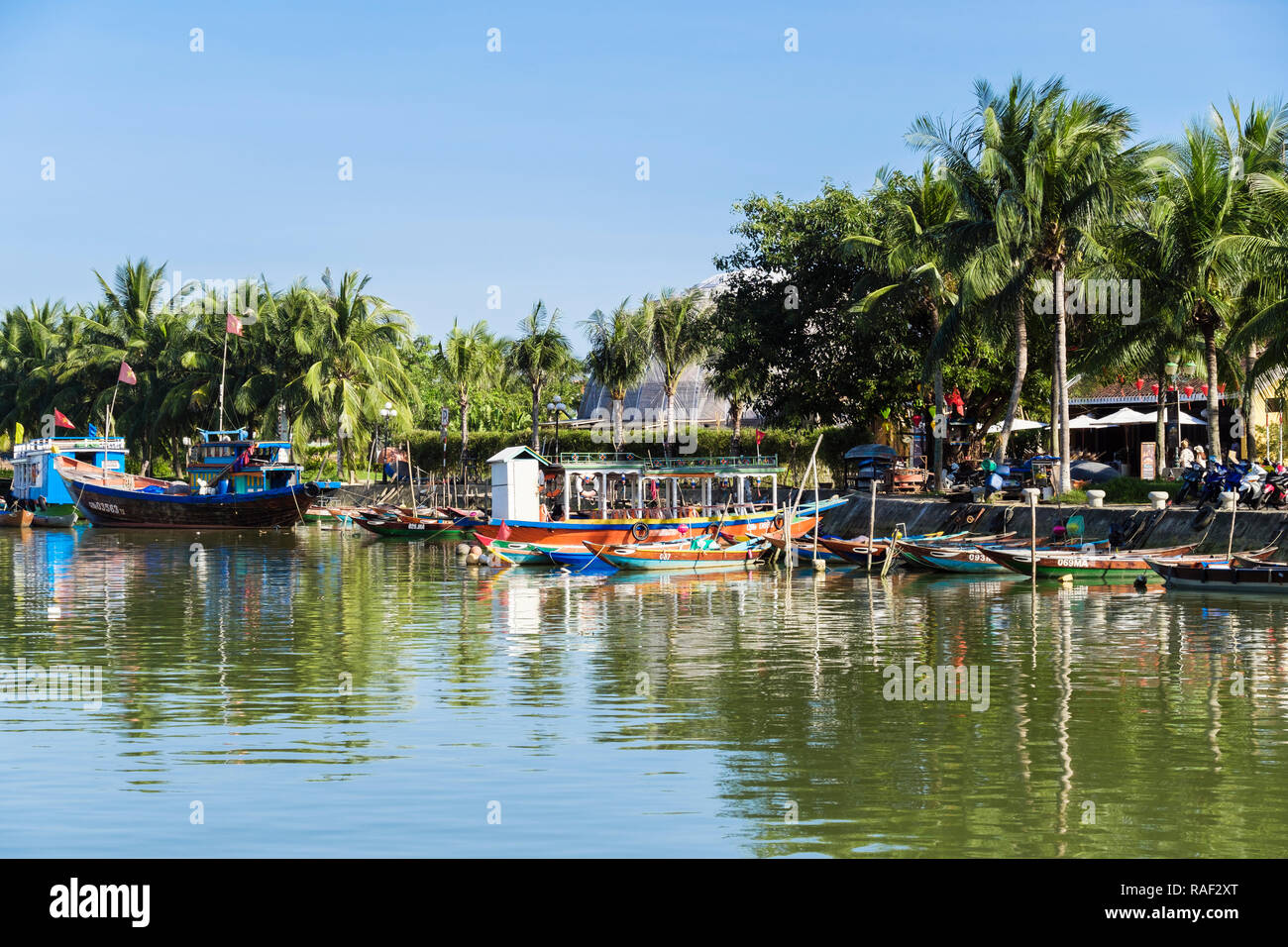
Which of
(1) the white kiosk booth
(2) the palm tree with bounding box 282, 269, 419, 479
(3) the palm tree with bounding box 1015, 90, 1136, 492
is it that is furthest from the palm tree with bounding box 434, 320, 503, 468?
(3) the palm tree with bounding box 1015, 90, 1136, 492

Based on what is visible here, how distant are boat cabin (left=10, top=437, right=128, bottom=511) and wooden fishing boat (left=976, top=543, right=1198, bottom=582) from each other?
184 ft

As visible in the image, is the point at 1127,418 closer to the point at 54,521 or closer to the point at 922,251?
the point at 922,251

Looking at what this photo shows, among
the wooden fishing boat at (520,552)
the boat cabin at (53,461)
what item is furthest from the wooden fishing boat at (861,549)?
the boat cabin at (53,461)

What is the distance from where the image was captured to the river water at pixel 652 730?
12.2 m

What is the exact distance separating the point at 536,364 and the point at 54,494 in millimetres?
27496

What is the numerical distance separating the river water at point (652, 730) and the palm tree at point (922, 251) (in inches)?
795

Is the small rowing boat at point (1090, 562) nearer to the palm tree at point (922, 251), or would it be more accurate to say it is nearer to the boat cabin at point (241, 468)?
the palm tree at point (922, 251)

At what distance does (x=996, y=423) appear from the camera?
60.1m

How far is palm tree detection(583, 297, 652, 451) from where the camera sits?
243 feet

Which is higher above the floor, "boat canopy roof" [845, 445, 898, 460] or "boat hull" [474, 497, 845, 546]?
"boat canopy roof" [845, 445, 898, 460]

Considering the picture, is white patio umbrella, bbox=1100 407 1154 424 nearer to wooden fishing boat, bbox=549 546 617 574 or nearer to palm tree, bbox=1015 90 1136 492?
palm tree, bbox=1015 90 1136 492
